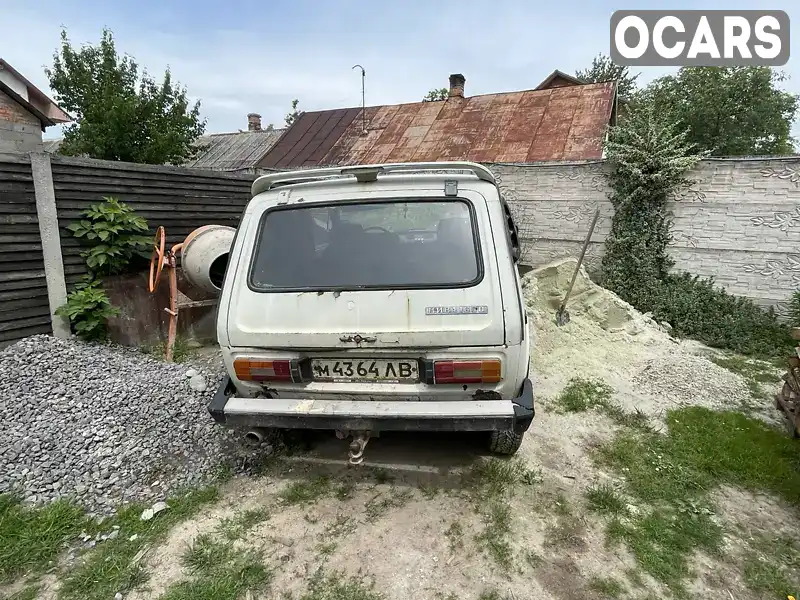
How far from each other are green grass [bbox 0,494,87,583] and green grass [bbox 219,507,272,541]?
0.84 meters

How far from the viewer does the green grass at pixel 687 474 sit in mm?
2328

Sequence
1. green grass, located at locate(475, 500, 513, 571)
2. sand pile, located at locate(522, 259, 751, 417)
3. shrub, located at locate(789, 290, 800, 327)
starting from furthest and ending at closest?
shrub, located at locate(789, 290, 800, 327)
sand pile, located at locate(522, 259, 751, 417)
green grass, located at locate(475, 500, 513, 571)

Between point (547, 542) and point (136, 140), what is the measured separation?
15.8m

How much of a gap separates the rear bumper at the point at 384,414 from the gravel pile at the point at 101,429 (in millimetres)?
807

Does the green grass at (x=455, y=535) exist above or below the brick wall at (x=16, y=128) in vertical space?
below

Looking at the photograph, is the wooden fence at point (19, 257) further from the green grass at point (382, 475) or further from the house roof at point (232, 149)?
the house roof at point (232, 149)

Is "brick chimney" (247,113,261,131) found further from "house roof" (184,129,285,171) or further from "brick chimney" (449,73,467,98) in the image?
"brick chimney" (449,73,467,98)

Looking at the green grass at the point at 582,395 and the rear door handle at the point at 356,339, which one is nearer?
the rear door handle at the point at 356,339

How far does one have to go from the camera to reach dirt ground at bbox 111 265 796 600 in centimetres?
210

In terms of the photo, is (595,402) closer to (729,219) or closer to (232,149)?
(729,219)

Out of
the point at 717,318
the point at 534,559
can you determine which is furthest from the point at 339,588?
the point at 717,318

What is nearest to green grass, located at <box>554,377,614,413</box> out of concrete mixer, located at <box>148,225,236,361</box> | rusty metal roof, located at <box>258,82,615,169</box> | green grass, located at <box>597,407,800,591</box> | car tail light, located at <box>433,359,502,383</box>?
green grass, located at <box>597,407,800,591</box>

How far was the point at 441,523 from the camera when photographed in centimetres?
246

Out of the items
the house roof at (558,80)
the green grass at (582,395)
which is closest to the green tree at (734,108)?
the house roof at (558,80)
